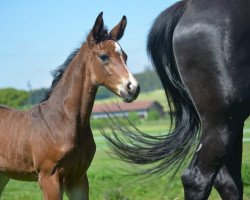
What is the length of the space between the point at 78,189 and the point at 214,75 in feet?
5.22

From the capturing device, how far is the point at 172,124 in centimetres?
434

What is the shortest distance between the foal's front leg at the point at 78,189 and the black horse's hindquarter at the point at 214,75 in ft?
3.32

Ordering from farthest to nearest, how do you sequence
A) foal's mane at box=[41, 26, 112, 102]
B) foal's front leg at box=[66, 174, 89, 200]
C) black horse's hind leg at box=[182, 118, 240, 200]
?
1. foal's mane at box=[41, 26, 112, 102]
2. foal's front leg at box=[66, 174, 89, 200]
3. black horse's hind leg at box=[182, 118, 240, 200]

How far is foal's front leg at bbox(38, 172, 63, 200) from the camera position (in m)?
3.99

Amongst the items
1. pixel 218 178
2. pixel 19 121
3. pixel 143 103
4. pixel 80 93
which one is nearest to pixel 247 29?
pixel 218 178

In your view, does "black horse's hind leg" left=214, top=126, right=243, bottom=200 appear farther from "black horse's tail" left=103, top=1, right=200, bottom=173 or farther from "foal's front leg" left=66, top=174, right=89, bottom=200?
"foal's front leg" left=66, top=174, right=89, bottom=200

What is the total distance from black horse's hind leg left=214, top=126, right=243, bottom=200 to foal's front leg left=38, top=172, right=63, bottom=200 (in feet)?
4.23

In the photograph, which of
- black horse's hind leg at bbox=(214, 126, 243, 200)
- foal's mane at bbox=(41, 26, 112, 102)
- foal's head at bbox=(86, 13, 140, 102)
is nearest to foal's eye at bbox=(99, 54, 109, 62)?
foal's head at bbox=(86, 13, 140, 102)

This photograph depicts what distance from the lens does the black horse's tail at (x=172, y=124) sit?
405cm

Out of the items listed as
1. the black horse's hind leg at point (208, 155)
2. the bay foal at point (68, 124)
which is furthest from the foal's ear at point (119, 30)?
the black horse's hind leg at point (208, 155)

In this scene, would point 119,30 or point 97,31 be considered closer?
point 97,31

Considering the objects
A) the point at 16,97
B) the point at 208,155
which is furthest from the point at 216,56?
the point at 16,97

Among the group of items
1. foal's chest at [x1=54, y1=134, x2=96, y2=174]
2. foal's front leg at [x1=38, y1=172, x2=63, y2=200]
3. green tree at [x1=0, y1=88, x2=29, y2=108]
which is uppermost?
foal's chest at [x1=54, y1=134, x2=96, y2=174]

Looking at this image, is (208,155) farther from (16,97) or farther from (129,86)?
(16,97)
